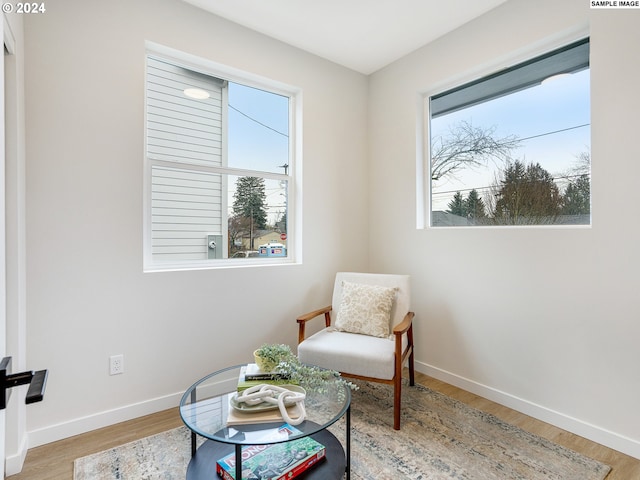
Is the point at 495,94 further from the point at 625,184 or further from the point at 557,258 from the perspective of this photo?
the point at 557,258

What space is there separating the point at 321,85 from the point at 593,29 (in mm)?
1882

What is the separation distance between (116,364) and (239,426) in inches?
46.0

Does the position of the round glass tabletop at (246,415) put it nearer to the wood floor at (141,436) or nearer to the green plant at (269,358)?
the green plant at (269,358)

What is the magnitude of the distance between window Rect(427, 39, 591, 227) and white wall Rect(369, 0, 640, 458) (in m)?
0.14

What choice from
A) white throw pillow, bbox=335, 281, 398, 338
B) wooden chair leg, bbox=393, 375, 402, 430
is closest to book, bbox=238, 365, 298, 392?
wooden chair leg, bbox=393, 375, 402, 430

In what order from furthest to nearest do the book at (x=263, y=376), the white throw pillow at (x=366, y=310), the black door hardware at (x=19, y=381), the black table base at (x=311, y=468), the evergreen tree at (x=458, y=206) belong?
1. the evergreen tree at (x=458, y=206)
2. the white throw pillow at (x=366, y=310)
3. the book at (x=263, y=376)
4. the black table base at (x=311, y=468)
5. the black door hardware at (x=19, y=381)

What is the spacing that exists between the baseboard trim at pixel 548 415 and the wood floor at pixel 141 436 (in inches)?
1.3

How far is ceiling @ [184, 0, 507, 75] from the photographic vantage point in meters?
2.36

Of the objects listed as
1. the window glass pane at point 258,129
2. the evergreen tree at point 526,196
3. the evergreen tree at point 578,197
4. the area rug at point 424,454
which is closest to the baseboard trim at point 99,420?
the area rug at point 424,454

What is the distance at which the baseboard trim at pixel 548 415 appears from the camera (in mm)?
1873

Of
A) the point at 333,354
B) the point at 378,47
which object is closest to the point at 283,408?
the point at 333,354

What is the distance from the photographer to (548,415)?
216cm

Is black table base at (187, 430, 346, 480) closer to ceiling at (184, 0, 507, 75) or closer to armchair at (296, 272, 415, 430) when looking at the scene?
armchair at (296, 272, 415, 430)

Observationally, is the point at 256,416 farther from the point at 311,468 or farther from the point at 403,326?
the point at 403,326
